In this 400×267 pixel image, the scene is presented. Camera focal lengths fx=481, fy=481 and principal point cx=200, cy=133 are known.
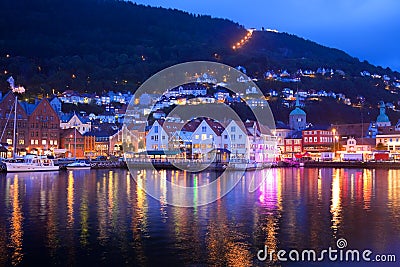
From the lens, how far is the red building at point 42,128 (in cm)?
7600

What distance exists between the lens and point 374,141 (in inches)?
3356

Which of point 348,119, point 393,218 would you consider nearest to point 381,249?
point 393,218

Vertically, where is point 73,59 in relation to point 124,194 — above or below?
above

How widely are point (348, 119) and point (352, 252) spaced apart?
123624 mm

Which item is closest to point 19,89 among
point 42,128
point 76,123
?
point 76,123

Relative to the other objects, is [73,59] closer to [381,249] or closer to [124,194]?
[124,194]

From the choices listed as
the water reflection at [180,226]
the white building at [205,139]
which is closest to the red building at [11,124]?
the white building at [205,139]

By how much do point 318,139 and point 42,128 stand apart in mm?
48966

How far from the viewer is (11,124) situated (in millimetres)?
72500

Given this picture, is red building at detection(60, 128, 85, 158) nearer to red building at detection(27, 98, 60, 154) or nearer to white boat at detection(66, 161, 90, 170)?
red building at detection(27, 98, 60, 154)

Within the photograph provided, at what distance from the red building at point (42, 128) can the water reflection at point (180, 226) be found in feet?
150

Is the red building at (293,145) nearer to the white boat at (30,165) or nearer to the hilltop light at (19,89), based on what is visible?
the white boat at (30,165)

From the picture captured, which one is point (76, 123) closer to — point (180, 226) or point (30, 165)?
point (30, 165)

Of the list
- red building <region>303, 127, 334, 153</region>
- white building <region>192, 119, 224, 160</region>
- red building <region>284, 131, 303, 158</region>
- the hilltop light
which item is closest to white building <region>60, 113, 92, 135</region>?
the hilltop light
